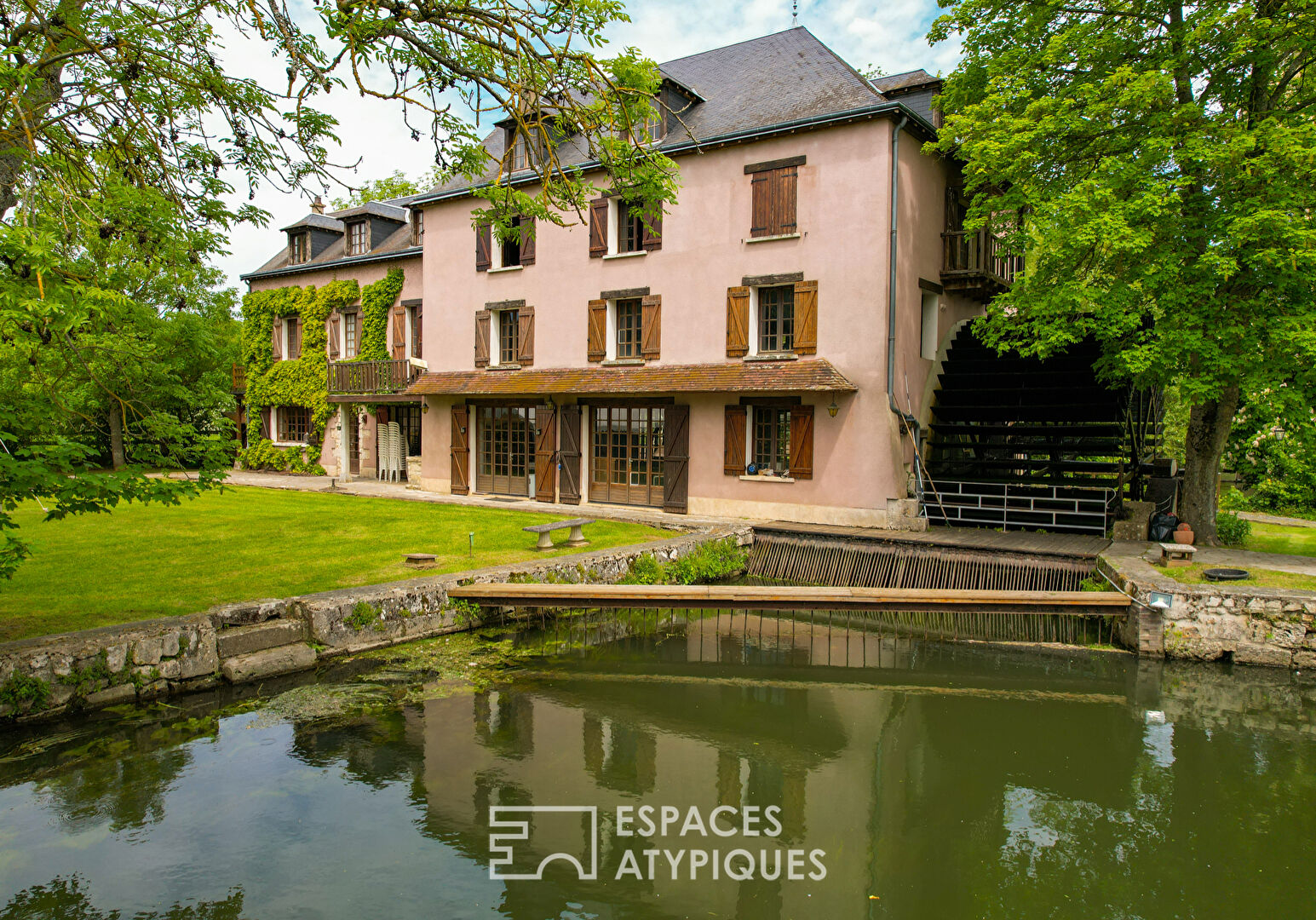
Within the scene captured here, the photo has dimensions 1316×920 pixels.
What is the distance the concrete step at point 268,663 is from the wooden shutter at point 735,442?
8.56m

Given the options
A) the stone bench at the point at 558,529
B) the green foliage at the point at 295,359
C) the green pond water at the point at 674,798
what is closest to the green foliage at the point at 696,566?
the stone bench at the point at 558,529

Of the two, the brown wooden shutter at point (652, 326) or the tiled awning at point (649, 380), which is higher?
the brown wooden shutter at point (652, 326)

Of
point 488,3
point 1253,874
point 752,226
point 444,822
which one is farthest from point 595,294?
point 1253,874

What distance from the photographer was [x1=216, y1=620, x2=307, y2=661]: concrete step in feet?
22.1

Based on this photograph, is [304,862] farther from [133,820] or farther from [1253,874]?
[1253,874]

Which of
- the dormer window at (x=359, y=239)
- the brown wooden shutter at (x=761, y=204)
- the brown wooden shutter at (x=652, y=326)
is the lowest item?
the brown wooden shutter at (x=652, y=326)

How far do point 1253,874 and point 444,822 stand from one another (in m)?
4.50

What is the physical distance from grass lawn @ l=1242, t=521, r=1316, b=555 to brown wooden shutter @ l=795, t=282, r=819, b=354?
22.3 ft

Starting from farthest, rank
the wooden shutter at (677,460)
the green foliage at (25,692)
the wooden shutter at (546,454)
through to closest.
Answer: the wooden shutter at (546,454) < the wooden shutter at (677,460) < the green foliage at (25,692)

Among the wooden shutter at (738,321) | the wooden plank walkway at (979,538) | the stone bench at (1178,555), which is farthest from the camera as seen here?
the wooden shutter at (738,321)

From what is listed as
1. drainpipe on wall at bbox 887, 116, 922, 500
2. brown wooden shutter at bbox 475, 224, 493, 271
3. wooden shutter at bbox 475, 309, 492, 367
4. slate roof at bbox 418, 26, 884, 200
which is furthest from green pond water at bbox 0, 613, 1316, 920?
brown wooden shutter at bbox 475, 224, 493, 271

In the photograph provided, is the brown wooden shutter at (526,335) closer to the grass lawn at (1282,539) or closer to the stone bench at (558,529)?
the stone bench at (558,529)

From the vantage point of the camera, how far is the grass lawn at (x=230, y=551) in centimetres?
723

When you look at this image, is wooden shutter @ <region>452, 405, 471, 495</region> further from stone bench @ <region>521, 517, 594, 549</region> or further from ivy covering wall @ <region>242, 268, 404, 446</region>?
stone bench @ <region>521, 517, 594, 549</region>
